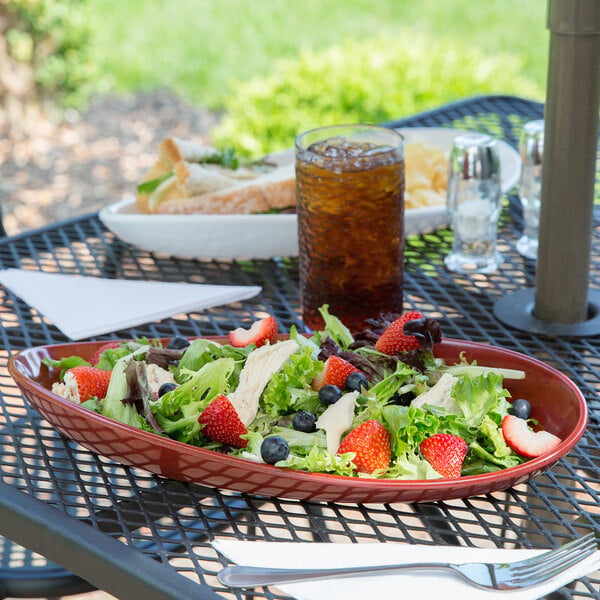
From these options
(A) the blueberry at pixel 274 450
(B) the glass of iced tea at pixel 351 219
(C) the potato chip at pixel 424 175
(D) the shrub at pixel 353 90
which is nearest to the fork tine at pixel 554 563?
(A) the blueberry at pixel 274 450

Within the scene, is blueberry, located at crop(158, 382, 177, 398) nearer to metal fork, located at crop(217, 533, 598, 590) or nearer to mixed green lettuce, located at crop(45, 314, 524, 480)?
mixed green lettuce, located at crop(45, 314, 524, 480)

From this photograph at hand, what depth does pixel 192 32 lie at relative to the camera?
20.5 ft

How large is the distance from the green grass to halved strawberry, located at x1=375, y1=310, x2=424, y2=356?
4442 millimetres

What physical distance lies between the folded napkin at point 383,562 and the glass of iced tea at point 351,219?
477 mm

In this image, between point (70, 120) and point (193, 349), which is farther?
point (70, 120)

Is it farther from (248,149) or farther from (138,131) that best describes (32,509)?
(138,131)

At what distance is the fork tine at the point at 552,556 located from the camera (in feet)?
2.69

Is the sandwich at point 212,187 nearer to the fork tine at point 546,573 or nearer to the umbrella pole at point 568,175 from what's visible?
the umbrella pole at point 568,175

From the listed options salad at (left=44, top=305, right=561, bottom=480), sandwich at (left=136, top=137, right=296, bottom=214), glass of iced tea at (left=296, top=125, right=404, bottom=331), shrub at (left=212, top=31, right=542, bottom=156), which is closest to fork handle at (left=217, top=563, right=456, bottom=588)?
salad at (left=44, top=305, right=561, bottom=480)

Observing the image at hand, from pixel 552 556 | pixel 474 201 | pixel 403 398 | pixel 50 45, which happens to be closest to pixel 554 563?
pixel 552 556

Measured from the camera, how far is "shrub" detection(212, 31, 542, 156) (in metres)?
3.87

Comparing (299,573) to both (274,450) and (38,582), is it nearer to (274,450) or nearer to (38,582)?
(274,450)

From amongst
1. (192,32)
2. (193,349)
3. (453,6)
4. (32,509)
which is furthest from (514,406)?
(453,6)

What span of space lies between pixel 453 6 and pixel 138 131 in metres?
2.51
